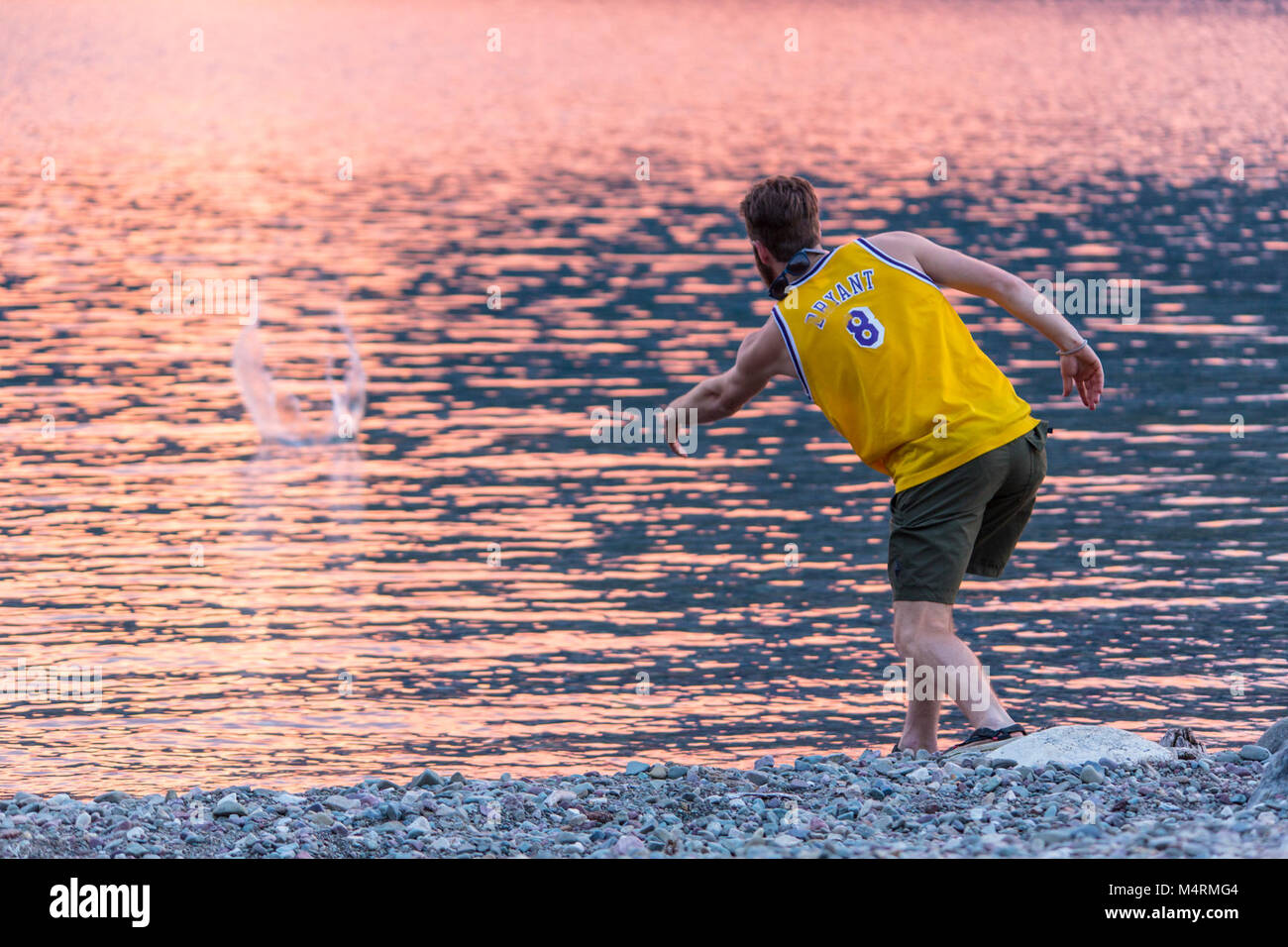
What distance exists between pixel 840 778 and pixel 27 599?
19.9 feet

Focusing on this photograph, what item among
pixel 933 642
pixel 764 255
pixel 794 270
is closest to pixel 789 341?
pixel 794 270

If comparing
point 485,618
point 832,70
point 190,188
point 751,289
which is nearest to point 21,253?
point 190,188

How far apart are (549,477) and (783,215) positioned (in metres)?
7.90

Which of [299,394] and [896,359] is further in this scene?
[299,394]

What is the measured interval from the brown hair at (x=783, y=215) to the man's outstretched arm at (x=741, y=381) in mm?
309

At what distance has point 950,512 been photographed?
296 inches

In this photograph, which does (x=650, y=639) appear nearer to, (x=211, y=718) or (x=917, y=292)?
(x=211, y=718)

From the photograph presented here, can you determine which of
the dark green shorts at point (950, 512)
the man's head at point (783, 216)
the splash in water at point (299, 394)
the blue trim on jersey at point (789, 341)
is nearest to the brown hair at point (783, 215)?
the man's head at point (783, 216)

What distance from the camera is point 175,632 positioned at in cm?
1129

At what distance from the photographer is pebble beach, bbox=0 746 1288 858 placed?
21.3 ft

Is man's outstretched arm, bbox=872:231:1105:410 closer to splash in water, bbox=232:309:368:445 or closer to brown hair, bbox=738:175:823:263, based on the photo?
brown hair, bbox=738:175:823:263

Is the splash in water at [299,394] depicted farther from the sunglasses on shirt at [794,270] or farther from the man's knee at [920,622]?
the man's knee at [920,622]

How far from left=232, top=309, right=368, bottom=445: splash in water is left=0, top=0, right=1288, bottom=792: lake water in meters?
0.14

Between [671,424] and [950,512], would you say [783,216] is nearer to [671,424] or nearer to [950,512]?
[671,424]
